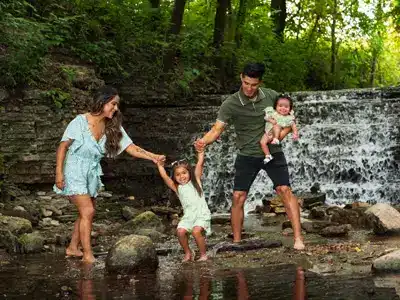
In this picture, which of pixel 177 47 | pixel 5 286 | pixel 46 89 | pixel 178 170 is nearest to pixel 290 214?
pixel 178 170

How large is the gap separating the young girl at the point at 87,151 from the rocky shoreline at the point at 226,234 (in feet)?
2.51

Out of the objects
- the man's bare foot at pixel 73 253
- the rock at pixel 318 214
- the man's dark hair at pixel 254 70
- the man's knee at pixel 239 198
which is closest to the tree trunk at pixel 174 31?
the rock at pixel 318 214

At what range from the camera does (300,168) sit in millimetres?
16844

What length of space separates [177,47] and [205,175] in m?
4.29

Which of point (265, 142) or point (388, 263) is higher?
point (265, 142)

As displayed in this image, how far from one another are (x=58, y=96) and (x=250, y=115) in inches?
281

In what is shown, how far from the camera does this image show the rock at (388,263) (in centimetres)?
598

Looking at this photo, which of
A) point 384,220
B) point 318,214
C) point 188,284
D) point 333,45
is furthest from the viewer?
point 333,45

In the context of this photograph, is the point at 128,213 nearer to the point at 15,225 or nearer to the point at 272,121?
the point at 15,225

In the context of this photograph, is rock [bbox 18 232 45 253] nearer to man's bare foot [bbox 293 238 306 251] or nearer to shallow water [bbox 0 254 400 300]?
shallow water [bbox 0 254 400 300]

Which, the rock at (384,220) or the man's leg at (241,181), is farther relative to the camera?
→ the rock at (384,220)

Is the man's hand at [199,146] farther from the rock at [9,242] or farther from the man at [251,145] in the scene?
the rock at [9,242]

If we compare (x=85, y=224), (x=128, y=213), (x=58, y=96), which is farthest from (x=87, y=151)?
(x=58, y=96)

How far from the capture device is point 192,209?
750cm
